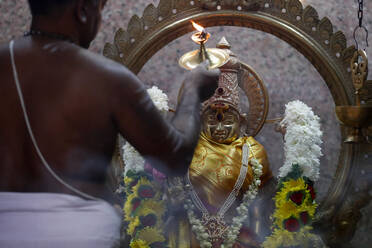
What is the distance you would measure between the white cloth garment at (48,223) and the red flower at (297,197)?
178 cm

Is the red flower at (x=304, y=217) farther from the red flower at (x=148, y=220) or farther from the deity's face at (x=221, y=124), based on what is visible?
the red flower at (x=148, y=220)

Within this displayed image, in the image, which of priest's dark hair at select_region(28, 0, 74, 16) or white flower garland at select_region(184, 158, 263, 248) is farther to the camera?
white flower garland at select_region(184, 158, 263, 248)

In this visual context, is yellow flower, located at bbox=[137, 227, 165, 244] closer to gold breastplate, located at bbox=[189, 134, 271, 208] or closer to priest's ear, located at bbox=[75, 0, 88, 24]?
gold breastplate, located at bbox=[189, 134, 271, 208]

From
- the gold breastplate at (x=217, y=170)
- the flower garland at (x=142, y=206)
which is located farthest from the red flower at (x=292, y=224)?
the flower garland at (x=142, y=206)

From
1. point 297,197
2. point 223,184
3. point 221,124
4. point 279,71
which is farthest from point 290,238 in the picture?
point 279,71

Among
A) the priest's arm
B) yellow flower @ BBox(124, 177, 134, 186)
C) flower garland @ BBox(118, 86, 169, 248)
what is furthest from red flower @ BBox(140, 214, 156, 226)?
the priest's arm

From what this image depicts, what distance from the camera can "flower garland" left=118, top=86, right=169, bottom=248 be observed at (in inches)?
113

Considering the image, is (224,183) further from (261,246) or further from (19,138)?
(19,138)

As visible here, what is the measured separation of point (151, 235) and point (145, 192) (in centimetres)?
22

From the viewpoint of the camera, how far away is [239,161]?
3.00m

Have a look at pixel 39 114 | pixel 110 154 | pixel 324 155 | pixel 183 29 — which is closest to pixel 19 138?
pixel 39 114

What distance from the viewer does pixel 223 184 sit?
292 cm

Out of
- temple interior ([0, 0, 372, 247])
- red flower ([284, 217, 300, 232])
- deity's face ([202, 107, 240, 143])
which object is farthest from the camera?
temple interior ([0, 0, 372, 247])

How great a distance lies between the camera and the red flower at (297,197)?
284 cm
